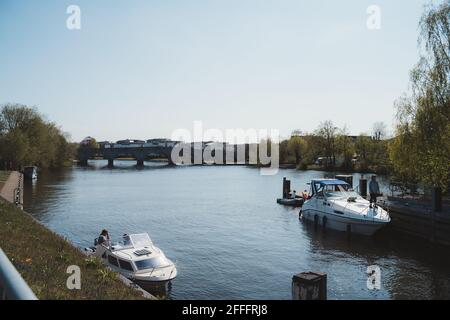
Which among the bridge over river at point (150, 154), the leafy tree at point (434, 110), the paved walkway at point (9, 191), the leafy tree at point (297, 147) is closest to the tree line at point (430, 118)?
the leafy tree at point (434, 110)

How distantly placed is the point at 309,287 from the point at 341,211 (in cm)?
2843

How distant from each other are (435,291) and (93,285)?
18.1 metres

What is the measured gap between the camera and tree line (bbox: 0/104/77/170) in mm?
95750

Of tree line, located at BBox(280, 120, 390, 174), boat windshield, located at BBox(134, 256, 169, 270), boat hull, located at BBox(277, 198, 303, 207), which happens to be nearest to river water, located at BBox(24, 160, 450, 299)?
boat windshield, located at BBox(134, 256, 169, 270)

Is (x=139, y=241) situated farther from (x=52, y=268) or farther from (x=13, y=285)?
(x=13, y=285)

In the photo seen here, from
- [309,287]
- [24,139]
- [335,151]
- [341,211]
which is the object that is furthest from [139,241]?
[335,151]

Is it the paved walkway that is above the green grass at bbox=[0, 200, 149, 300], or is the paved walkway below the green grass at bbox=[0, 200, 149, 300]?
below

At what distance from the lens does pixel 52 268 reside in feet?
43.4

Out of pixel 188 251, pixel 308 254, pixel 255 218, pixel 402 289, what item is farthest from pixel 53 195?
pixel 402 289

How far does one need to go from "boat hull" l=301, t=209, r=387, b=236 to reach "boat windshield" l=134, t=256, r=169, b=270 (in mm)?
17518

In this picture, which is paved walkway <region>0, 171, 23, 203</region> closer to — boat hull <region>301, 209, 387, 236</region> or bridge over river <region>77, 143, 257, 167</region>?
boat hull <region>301, 209, 387, 236</region>
